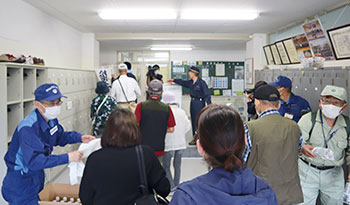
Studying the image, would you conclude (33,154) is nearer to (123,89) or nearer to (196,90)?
(123,89)

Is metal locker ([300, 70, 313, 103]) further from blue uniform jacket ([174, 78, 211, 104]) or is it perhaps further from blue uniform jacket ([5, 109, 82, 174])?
blue uniform jacket ([5, 109, 82, 174])

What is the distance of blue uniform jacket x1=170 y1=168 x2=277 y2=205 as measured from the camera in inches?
43.3

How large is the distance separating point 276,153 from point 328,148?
2.79ft

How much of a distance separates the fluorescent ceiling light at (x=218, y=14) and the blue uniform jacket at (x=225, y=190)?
4677 mm

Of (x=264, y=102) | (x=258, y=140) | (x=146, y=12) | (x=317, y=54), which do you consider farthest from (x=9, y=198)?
(x=317, y=54)

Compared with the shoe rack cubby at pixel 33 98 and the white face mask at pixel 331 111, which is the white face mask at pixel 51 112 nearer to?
the shoe rack cubby at pixel 33 98

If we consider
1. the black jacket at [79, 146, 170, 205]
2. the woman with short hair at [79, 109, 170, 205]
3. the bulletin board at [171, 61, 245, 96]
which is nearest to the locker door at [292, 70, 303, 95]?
the woman with short hair at [79, 109, 170, 205]

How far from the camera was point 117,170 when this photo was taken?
1.86m

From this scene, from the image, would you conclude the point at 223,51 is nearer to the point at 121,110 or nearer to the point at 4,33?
the point at 4,33

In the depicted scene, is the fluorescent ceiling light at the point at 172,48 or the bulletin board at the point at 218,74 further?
the bulletin board at the point at 218,74

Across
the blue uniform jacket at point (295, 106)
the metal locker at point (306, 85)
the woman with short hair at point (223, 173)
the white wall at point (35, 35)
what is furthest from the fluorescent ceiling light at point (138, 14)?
the woman with short hair at point (223, 173)

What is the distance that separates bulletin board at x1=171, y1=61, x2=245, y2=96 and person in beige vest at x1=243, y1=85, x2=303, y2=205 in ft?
27.2

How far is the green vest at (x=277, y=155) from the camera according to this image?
7.43 feet

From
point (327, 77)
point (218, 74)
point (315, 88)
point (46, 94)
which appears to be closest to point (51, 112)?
point (46, 94)
